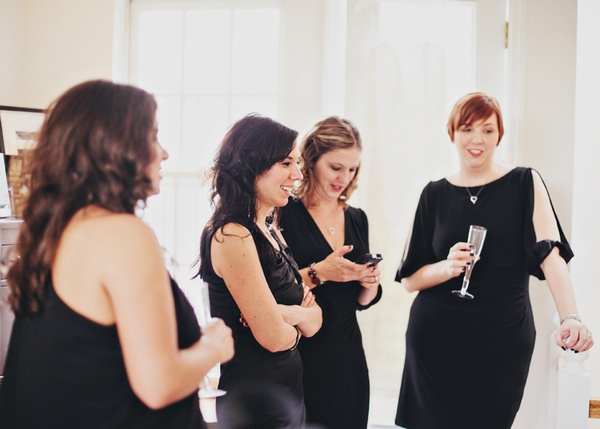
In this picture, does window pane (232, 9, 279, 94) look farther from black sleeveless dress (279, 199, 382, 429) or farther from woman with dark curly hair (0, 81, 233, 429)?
woman with dark curly hair (0, 81, 233, 429)

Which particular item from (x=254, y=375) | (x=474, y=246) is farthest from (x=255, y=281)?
(x=474, y=246)

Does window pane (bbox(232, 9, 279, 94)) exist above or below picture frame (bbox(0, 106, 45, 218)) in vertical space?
above

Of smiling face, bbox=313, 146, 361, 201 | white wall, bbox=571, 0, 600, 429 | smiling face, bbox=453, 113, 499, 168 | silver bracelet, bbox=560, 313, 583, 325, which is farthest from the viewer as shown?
white wall, bbox=571, 0, 600, 429

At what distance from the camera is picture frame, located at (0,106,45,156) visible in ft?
10.3

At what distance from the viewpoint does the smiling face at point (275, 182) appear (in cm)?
167

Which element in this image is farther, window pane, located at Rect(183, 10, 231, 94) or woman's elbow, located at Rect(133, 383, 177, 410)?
window pane, located at Rect(183, 10, 231, 94)

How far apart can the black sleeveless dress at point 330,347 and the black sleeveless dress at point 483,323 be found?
349 mm

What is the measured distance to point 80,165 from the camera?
0.94 meters

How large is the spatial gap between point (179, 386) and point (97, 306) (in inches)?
7.2

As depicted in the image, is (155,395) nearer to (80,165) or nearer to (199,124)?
(80,165)

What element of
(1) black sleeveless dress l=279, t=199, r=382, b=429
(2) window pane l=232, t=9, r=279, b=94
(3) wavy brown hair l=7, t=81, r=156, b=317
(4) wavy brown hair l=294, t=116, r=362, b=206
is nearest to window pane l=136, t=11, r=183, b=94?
(2) window pane l=232, t=9, r=279, b=94

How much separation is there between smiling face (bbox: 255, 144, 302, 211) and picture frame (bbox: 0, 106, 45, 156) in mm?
1995

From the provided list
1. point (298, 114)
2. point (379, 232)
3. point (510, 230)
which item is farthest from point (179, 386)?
point (298, 114)

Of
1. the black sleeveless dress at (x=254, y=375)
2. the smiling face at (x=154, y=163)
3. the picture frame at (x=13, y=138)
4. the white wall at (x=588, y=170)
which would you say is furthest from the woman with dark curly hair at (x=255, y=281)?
the picture frame at (x=13, y=138)
